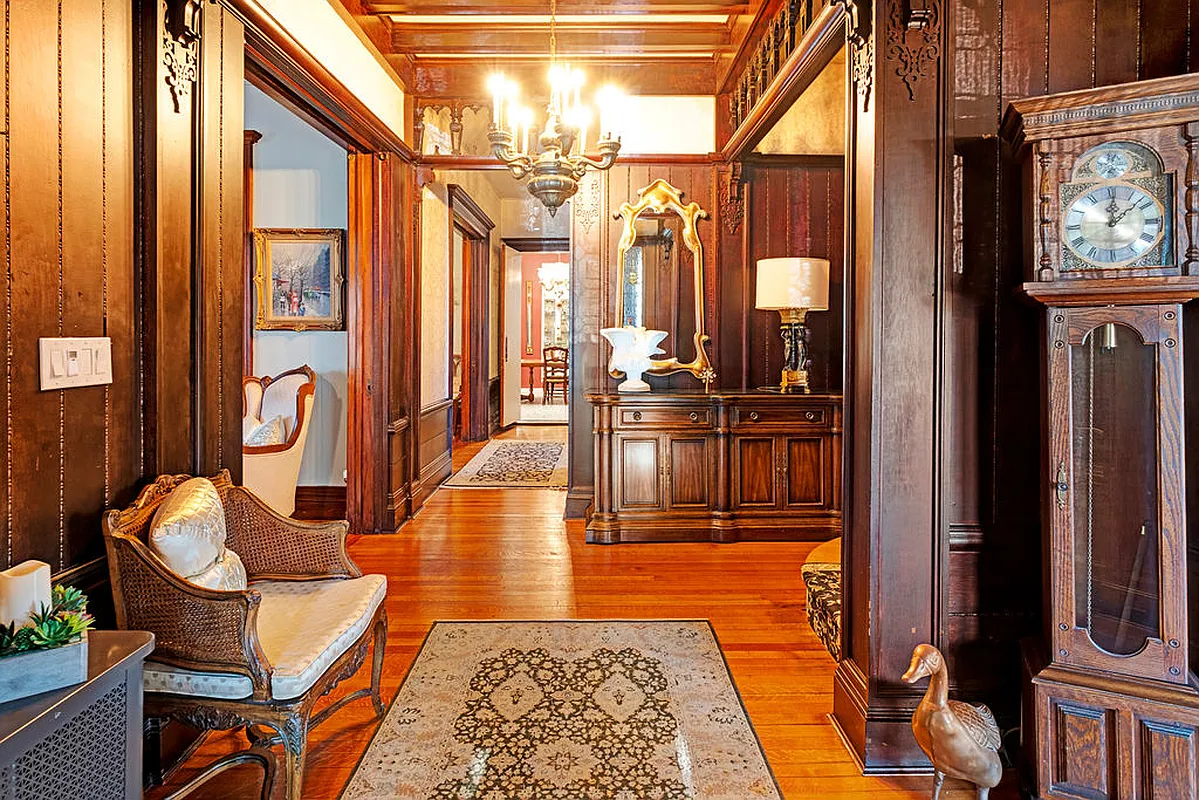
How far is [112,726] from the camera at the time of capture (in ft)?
4.58

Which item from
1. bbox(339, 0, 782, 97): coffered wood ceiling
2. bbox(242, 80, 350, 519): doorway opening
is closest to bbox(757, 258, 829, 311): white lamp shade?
bbox(339, 0, 782, 97): coffered wood ceiling

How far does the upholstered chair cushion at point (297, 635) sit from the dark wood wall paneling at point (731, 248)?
296cm

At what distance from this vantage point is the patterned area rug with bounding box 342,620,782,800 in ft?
6.49

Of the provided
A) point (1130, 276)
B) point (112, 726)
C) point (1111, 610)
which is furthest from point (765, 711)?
point (112, 726)

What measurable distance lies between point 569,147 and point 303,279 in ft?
8.83

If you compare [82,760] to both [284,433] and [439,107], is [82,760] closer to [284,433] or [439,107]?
[284,433]

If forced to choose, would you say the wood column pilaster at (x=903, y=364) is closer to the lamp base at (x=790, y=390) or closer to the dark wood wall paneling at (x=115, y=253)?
the dark wood wall paneling at (x=115, y=253)

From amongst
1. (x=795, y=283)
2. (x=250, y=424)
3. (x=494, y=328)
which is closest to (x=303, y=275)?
(x=250, y=424)

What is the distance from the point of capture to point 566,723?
7.55ft

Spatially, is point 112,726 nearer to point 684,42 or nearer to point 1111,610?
point 1111,610

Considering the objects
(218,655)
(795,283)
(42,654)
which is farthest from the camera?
(795,283)

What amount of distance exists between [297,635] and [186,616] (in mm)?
281

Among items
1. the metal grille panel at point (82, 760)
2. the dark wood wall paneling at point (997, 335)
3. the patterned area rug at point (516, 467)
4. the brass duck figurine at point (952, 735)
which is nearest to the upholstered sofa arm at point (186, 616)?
the metal grille panel at point (82, 760)

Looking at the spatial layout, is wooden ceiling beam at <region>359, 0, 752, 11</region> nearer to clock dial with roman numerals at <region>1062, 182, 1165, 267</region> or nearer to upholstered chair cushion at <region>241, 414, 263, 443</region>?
upholstered chair cushion at <region>241, 414, 263, 443</region>
